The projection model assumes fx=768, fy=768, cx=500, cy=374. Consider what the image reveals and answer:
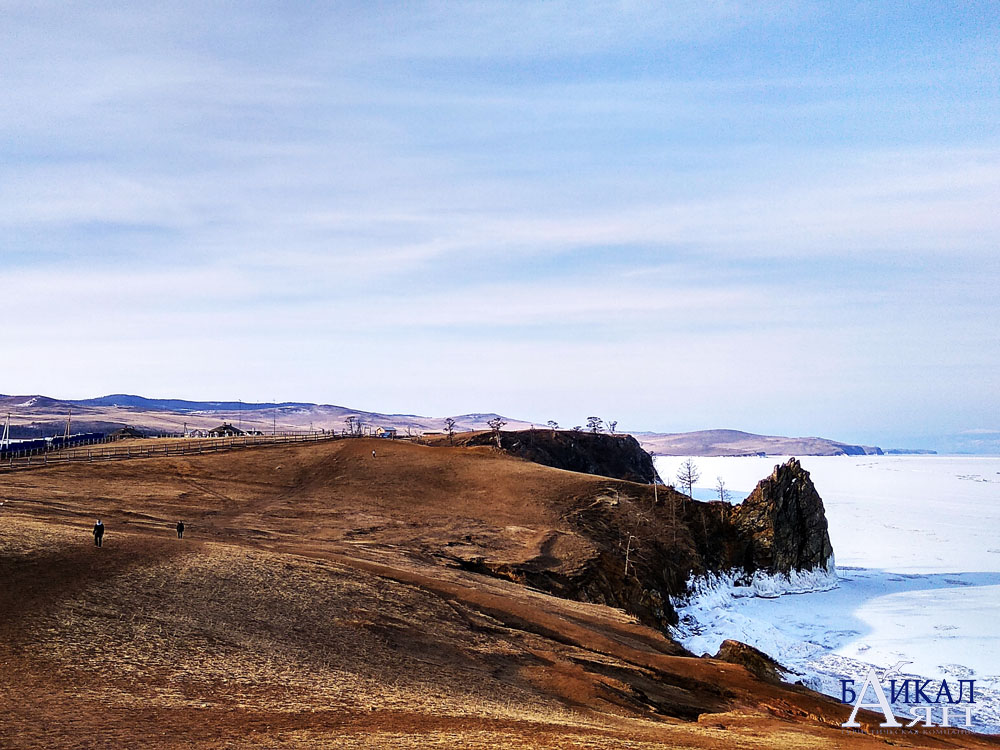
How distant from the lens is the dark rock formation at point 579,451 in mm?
136250

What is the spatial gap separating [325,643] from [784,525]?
65717mm

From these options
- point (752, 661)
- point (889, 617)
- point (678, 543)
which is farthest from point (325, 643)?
point (889, 617)

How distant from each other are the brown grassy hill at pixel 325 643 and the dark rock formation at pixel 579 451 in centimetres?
6994

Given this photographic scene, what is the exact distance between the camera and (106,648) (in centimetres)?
2564

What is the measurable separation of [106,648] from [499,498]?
52673 millimetres

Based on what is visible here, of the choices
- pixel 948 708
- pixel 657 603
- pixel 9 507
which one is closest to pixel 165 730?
pixel 9 507

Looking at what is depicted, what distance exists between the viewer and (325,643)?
30.2 m

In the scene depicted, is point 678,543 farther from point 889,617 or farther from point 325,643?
point 325,643

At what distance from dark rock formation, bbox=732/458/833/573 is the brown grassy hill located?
24.3 meters

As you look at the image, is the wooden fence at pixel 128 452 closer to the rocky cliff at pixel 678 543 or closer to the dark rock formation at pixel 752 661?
the rocky cliff at pixel 678 543

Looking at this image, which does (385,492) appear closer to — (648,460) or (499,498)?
(499,498)

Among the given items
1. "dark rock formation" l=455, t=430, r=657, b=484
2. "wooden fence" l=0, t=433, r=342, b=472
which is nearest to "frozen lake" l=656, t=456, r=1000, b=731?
"dark rock formation" l=455, t=430, r=657, b=484

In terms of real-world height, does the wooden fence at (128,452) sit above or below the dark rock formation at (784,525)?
above

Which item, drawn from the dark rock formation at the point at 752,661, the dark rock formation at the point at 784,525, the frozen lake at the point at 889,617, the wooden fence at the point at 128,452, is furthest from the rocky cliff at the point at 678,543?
the wooden fence at the point at 128,452
